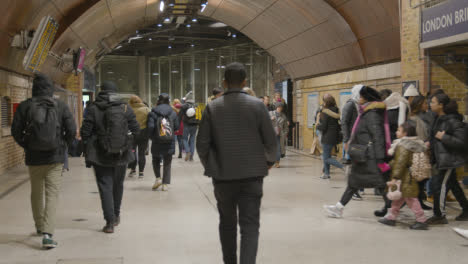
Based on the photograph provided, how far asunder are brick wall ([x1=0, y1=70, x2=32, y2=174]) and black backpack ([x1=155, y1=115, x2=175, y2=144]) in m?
4.16

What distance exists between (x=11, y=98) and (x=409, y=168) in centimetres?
912

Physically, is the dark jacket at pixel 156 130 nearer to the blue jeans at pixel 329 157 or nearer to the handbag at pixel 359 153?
the blue jeans at pixel 329 157

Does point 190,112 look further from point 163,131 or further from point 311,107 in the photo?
point 163,131

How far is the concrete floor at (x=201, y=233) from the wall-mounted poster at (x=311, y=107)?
24.6 ft

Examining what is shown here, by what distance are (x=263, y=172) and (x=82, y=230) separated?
2910mm

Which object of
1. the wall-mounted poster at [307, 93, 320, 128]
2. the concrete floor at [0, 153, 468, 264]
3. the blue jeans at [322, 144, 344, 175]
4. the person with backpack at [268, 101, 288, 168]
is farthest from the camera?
the wall-mounted poster at [307, 93, 320, 128]

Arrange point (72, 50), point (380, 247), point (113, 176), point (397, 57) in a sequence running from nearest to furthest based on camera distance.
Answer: point (380, 247)
point (113, 176)
point (397, 57)
point (72, 50)

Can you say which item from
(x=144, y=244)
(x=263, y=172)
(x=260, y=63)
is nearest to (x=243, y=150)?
(x=263, y=172)

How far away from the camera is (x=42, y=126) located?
5.12 metres

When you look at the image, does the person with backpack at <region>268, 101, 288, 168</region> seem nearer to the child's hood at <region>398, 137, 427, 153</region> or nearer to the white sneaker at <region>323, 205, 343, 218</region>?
the white sneaker at <region>323, 205, 343, 218</region>

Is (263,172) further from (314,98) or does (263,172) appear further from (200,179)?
(314,98)

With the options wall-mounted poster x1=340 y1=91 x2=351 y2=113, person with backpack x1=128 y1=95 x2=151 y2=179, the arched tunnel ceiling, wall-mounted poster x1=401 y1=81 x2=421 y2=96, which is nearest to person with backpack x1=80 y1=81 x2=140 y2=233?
person with backpack x1=128 y1=95 x2=151 y2=179

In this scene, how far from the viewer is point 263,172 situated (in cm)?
384

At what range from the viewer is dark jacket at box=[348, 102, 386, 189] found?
5.90 m
